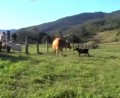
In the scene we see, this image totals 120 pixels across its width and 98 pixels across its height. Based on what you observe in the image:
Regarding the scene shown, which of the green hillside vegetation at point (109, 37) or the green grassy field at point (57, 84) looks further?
the green hillside vegetation at point (109, 37)

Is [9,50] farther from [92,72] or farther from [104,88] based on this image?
[104,88]

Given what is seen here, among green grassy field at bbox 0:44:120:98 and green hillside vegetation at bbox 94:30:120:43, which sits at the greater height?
green hillside vegetation at bbox 94:30:120:43

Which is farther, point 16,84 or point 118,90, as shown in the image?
point 16,84

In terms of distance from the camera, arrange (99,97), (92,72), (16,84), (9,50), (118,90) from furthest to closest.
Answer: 1. (9,50)
2. (92,72)
3. (16,84)
4. (118,90)
5. (99,97)

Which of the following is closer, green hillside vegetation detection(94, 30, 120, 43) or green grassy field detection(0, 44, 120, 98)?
green grassy field detection(0, 44, 120, 98)

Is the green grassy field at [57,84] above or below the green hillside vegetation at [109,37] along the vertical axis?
below

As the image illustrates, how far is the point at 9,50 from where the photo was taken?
29.0 metres

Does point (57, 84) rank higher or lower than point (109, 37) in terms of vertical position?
lower

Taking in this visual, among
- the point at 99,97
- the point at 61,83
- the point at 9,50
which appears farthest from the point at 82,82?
the point at 9,50

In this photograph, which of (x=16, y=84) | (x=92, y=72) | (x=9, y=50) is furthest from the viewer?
(x=9, y=50)

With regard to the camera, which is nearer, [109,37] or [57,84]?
[57,84]

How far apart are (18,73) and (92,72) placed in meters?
3.04

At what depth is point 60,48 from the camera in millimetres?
30141

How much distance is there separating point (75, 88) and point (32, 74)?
335 centimetres
